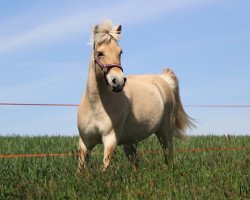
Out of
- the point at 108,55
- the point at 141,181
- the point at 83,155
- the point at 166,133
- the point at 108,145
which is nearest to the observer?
the point at 141,181

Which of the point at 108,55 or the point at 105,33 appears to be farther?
the point at 105,33

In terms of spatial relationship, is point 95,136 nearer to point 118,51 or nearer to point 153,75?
point 118,51

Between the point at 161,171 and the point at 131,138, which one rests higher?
the point at 131,138

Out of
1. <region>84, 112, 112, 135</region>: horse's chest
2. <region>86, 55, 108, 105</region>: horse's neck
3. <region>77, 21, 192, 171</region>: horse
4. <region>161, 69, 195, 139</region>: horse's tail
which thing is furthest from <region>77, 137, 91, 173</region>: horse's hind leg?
<region>161, 69, 195, 139</region>: horse's tail

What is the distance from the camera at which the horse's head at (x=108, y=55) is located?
632 centimetres

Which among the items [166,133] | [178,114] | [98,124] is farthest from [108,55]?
[178,114]

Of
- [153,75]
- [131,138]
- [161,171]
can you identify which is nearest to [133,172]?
[161,171]

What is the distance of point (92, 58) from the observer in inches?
273

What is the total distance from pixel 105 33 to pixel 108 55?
352 mm

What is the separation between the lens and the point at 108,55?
659cm

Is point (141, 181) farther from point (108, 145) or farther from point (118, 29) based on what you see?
point (118, 29)

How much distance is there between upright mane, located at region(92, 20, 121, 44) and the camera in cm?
674

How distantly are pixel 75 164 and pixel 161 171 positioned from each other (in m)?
1.38

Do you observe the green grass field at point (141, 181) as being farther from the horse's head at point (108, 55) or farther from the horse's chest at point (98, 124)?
the horse's head at point (108, 55)
